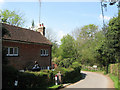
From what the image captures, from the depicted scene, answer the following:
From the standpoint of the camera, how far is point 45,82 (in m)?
12.8

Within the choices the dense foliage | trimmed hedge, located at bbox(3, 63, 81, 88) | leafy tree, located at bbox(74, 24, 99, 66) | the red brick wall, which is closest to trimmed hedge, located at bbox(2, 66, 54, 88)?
trimmed hedge, located at bbox(3, 63, 81, 88)

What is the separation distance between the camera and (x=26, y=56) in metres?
18.0

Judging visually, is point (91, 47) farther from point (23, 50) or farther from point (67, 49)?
point (23, 50)

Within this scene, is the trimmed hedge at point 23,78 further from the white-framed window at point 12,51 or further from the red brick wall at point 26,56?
the white-framed window at point 12,51

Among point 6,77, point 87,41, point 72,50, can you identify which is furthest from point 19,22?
point 6,77

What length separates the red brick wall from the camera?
52.5ft

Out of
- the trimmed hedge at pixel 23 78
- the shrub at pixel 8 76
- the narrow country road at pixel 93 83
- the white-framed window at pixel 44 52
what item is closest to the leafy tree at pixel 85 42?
the narrow country road at pixel 93 83

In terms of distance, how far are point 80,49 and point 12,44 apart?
33802mm

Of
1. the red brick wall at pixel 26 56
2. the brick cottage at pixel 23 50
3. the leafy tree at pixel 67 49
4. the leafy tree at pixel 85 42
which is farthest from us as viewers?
the leafy tree at pixel 67 49

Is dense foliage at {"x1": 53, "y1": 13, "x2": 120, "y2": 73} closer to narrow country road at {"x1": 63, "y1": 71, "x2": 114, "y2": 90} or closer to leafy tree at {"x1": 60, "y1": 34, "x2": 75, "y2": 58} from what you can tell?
leafy tree at {"x1": 60, "y1": 34, "x2": 75, "y2": 58}

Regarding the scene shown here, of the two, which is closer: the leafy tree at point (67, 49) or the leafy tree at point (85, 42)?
the leafy tree at point (85, 42)

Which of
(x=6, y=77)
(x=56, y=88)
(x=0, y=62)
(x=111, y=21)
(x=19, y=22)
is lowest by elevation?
(x=56, y=88)

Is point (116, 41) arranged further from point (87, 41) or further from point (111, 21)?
point (87, 41)

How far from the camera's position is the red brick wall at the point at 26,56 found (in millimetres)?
15992
